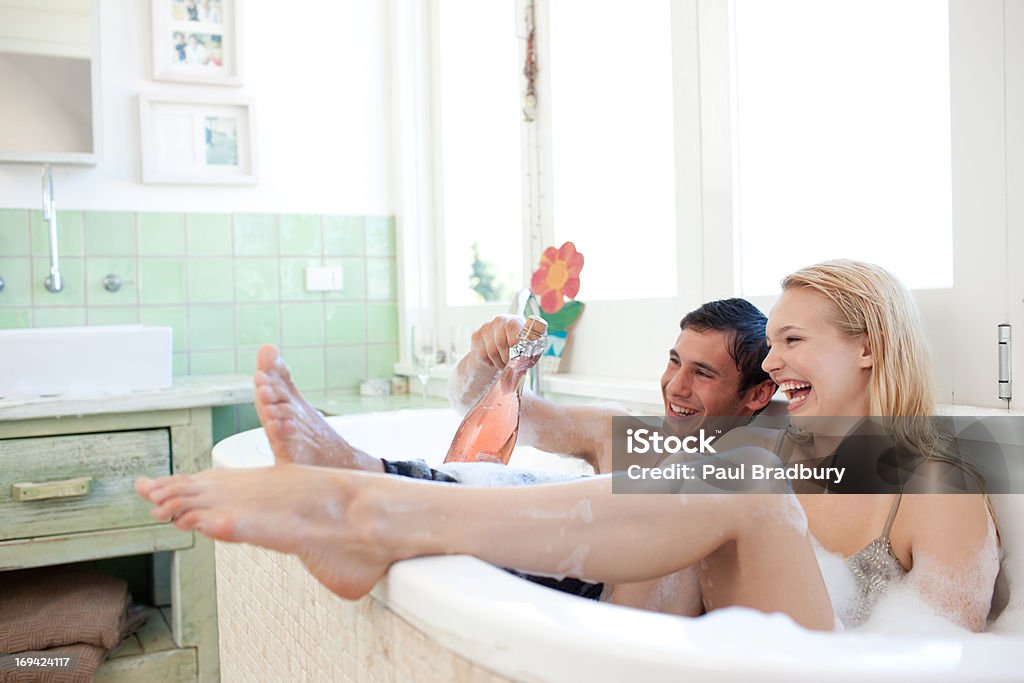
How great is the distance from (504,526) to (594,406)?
2.74 ft

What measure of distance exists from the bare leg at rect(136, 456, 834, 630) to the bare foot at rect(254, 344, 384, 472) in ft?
0.19

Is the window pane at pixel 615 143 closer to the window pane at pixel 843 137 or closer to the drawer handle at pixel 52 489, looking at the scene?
the window pane at pixel 843 137

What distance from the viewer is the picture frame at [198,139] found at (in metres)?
2.61

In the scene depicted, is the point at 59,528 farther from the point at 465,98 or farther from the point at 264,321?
the point at 465,98

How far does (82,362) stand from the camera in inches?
83.4

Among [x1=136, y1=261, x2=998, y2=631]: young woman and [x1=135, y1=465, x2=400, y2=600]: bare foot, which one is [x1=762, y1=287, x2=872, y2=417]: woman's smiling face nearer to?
[x1=136, y1=261, x2=998, y2=631]: young woman

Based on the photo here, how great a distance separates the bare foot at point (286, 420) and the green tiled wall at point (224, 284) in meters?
1.87

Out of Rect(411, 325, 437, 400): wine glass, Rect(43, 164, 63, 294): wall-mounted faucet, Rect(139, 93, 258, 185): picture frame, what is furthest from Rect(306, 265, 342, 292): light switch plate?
Rect(43, 164, 63, 294): wall-mounted faucet

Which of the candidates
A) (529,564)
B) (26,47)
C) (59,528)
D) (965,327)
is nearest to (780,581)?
(529,564)

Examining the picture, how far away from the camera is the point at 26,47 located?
7.97ft

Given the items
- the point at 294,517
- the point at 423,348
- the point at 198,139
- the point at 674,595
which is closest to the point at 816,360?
the point at 674,595

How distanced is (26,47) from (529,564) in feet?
7.61

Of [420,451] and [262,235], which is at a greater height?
[262,235]

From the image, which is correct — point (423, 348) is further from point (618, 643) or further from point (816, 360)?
point (618, 643)
